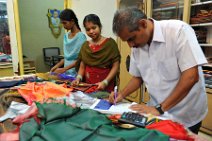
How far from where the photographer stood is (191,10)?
2461mm

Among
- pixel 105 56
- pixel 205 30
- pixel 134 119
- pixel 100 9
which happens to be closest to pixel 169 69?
pixel 134 119

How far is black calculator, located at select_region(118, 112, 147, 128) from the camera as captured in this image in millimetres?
866

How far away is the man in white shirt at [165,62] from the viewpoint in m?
1.04

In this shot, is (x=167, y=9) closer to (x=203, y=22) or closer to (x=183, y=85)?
(x=203, y=22)

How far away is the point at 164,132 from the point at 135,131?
0.11m

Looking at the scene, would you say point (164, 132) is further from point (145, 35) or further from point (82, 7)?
point (82, 7)

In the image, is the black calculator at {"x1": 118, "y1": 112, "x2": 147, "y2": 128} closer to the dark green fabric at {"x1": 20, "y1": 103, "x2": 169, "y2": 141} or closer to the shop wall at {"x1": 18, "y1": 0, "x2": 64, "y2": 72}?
the dark green fabric at {"x1": 20, "y1": 103, "x2": 169, "y2": 141}

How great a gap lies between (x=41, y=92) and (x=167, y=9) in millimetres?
2294

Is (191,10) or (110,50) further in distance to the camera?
(191,10)

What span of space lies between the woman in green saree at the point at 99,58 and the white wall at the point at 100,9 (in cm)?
175

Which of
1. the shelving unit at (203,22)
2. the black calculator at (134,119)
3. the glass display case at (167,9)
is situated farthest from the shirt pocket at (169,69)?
the glass display case at (167,9)

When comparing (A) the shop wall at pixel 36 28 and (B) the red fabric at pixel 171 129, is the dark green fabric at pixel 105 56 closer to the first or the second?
(B) the red fabric at pixel 171 129

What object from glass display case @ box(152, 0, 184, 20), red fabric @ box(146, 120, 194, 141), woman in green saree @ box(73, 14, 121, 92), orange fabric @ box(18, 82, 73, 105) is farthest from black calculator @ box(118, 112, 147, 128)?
glass display case @ box(152, 0, 184, 20)

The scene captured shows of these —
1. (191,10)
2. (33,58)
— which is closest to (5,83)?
(191,10)
